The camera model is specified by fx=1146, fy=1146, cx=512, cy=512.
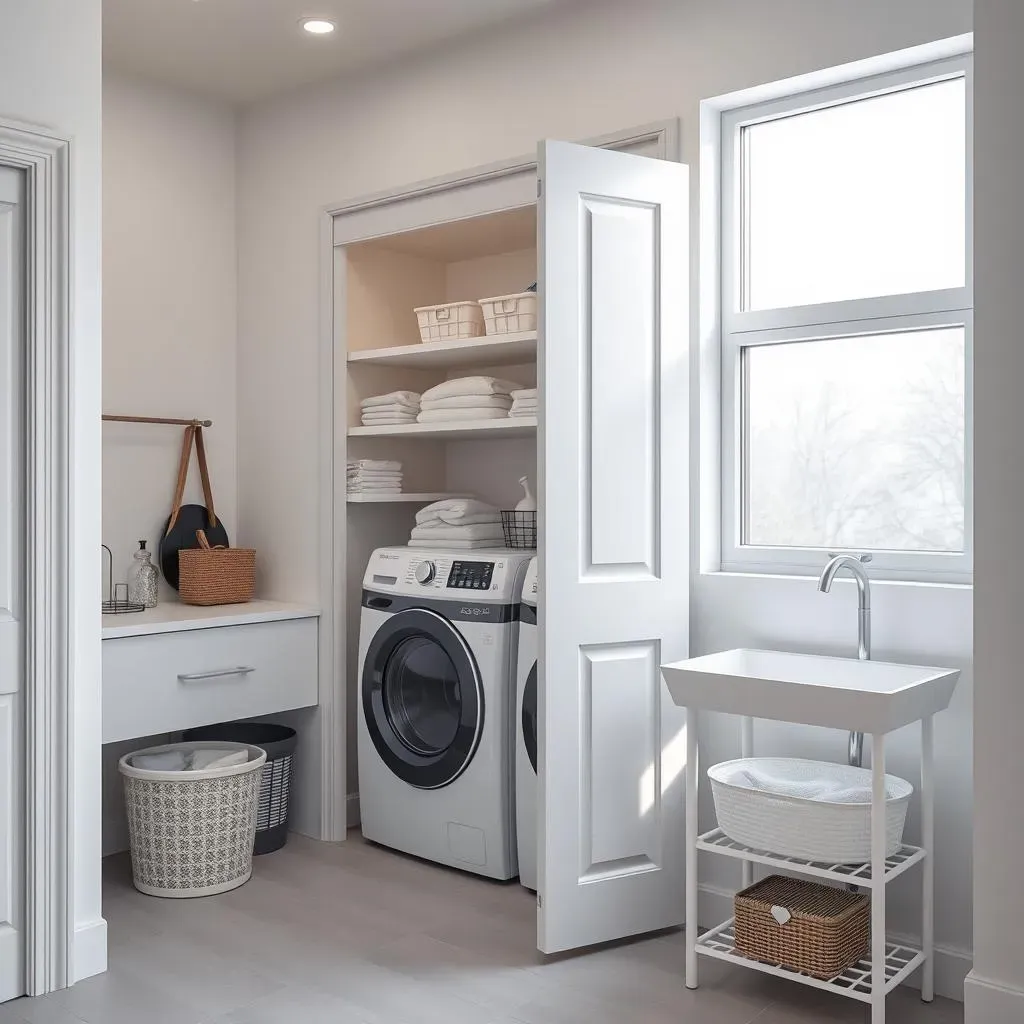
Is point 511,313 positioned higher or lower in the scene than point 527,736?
higher

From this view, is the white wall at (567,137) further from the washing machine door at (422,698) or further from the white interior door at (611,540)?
the washing machine door at (422,698)

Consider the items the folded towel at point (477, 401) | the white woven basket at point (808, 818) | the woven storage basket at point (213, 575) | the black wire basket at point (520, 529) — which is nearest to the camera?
the white woven basket at point (808, 818)

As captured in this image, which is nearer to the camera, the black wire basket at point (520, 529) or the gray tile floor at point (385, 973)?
the gray tile floor at point (385, 973)

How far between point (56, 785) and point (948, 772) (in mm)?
2140

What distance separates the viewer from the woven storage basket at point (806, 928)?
100 inches

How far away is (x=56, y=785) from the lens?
109 inches

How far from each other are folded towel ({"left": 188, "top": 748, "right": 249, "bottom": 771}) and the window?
1613 mm

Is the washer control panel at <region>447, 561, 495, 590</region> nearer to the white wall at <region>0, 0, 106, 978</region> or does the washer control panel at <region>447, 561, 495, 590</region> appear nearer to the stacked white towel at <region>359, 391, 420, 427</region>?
the stacked white towel at <region>359, 391, 420, 427</region>

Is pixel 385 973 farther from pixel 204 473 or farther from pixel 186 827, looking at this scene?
pixel 204 473

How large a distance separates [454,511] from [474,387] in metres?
0.42

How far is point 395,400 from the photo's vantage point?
3.86 m

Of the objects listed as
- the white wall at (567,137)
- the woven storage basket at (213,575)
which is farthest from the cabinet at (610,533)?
the woven storage basket at (213,575)

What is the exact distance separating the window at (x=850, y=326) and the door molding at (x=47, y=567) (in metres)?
1.74

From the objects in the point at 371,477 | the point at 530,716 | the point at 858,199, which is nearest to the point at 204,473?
the point at 371,477
